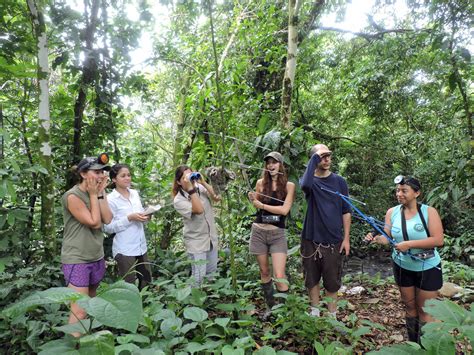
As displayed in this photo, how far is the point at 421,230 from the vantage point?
9.23 feet

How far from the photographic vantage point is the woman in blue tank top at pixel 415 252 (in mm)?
2771

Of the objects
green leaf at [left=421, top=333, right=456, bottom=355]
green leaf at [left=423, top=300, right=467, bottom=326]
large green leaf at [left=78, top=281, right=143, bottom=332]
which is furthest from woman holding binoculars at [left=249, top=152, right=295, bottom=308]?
large green leaf at [left=78, top=281, right=143, bottom=332]

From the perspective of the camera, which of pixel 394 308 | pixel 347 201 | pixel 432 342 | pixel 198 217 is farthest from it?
pixel 394 308

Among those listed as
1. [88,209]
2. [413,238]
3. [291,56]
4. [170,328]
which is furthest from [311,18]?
[170,328]

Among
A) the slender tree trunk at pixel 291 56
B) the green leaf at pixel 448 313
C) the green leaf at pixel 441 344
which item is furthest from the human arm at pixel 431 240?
the slender tree trunk at pixel 291 56

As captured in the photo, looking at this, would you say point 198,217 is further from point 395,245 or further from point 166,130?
point 166,130

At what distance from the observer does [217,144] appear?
4.59m

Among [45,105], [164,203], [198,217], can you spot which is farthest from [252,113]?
[45,105]

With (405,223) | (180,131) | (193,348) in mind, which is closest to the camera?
(193,348)

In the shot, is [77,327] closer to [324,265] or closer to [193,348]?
[193,348]

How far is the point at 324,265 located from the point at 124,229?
6.41ft

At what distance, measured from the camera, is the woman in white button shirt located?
10.8 feet

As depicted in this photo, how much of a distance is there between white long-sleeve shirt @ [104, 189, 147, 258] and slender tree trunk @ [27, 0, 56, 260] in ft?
1.92

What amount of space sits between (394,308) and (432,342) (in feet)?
10.8
